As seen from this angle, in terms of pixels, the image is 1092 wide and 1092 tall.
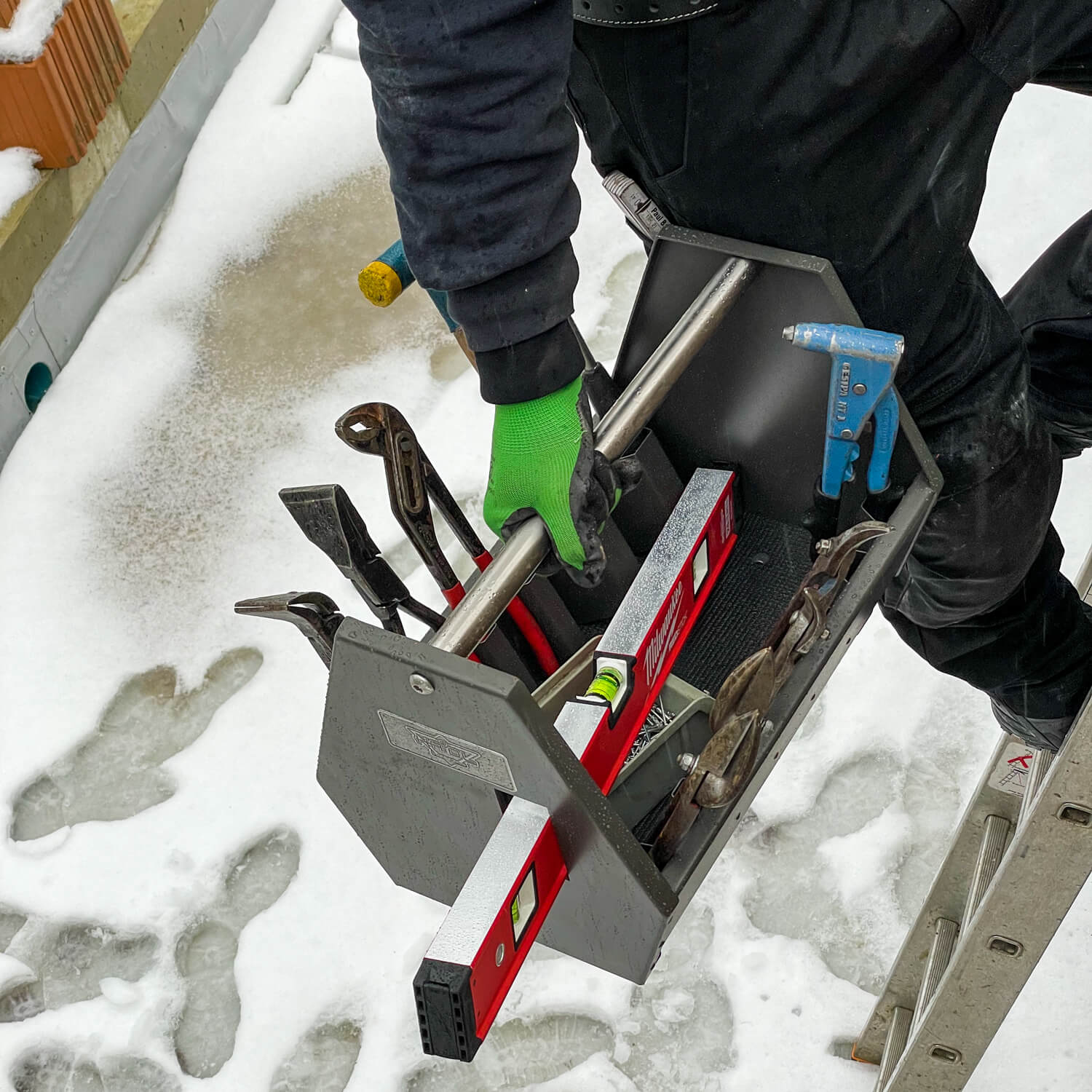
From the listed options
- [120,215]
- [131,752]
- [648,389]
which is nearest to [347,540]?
[648,389]

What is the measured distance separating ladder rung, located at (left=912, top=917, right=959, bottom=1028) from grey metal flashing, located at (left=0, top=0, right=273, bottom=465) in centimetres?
196

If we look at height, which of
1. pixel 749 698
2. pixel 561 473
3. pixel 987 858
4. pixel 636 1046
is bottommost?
pixel 636 1046

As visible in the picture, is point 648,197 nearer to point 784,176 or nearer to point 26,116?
point 784,176

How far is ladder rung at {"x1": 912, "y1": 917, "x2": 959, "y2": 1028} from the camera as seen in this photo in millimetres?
1517

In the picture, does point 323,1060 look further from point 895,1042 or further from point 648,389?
point 648,389

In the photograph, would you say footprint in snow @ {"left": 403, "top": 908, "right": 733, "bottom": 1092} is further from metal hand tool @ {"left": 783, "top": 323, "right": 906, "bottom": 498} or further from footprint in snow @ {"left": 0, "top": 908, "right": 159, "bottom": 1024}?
metal hand tool @ {"left": 783, "top": 323, "right": 906, "bottom": 498}

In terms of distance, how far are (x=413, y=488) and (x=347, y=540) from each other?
0.15 meters

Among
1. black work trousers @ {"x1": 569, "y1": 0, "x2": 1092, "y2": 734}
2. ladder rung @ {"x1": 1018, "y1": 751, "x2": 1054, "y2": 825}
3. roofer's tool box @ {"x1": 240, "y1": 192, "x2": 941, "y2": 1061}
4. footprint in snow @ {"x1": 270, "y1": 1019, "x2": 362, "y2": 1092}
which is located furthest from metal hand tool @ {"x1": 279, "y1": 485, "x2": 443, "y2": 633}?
footprint in snow @ {"x1": 270, "y1": 1019, "x2": 362, "y2": 1092}

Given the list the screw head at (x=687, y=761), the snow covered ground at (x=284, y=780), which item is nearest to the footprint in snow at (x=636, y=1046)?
the snow covered ground at (x=284, y=780)

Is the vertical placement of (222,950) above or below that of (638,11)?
below

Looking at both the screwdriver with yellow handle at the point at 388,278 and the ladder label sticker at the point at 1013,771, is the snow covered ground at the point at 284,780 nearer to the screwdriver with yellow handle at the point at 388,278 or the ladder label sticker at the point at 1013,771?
the ladder label sticker at the point at 1013,771

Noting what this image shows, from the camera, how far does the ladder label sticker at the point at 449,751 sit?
95 centimetres

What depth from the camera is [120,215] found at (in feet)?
9.48

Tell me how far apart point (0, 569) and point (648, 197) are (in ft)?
5.09
